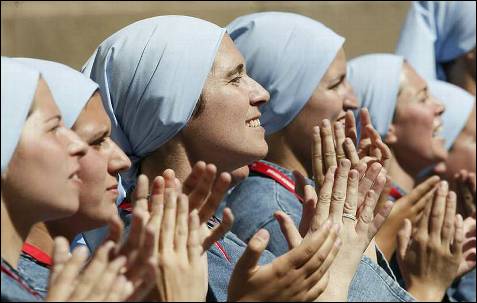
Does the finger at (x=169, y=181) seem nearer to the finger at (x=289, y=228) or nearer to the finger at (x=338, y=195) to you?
the finger at (x=289, y=228)

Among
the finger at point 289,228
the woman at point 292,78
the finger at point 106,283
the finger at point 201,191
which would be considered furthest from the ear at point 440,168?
the finger at point 106,283

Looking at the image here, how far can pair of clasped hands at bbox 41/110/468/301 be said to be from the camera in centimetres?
281

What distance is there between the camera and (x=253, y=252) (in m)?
3.19

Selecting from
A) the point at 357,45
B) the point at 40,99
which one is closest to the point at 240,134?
the point at 40,99

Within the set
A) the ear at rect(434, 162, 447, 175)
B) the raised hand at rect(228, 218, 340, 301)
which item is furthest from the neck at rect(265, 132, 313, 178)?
the raised hand at rect(228, 218, 340, 301)

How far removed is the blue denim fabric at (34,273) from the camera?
125 inches

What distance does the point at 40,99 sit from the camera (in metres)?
3.11

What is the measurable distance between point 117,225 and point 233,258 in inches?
48.7

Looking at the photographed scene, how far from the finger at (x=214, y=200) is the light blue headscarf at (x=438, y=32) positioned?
4296 mm

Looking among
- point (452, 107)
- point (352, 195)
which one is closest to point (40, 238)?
point (352, 195)

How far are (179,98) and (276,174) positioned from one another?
0.85 meters

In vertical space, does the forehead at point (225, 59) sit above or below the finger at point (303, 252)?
below

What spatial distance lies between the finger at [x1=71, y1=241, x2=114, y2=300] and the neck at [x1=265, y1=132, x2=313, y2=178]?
7.74 ft

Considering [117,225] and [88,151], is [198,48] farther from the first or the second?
[117,225]
